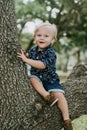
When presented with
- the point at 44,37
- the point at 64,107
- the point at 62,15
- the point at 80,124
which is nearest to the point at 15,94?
the point at 64,107

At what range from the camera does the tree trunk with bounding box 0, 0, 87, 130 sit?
338 centimetres

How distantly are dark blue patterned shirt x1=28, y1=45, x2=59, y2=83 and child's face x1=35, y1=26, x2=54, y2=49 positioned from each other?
6 centimetres

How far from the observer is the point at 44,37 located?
371 cm

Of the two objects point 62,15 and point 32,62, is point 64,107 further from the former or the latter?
point 62,15

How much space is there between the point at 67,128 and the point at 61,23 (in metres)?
14.1

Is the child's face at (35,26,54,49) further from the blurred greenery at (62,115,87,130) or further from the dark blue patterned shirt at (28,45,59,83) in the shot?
the blurred greenery at (62,115,87,130)

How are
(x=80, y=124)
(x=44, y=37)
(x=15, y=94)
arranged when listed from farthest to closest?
(x=80, y=124) → (x=44, y=37) → (x=15, y=94)

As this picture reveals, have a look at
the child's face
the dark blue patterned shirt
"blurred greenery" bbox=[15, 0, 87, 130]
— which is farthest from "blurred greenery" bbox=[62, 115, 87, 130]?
"blurred greenery" bbox=[15, 0, 87, 130]

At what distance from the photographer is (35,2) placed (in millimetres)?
14656

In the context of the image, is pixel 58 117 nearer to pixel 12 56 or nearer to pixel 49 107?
pixel 49 107

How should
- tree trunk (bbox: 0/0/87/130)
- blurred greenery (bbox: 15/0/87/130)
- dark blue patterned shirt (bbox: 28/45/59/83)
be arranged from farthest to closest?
1. blurred greenery (bbox: 15/0/87/130)
2. dark blue patterned shirt (bbox: 28/45/59/83)
3. tree trunk (bbox: 0/0/87/130)

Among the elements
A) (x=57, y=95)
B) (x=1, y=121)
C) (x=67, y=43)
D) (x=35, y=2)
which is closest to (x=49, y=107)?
(x=57, y=95)

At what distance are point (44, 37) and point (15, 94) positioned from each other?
0.67m

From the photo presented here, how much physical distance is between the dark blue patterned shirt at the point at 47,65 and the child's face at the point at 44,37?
0.06 meters
